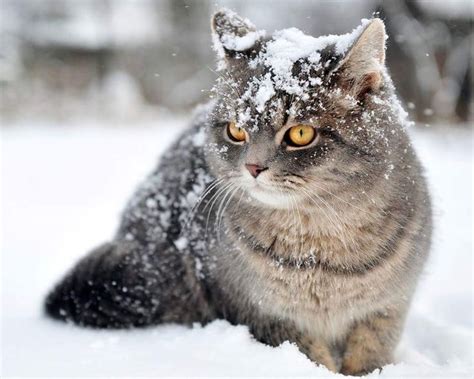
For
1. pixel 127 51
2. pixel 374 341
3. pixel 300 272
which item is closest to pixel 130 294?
pixel 300 272

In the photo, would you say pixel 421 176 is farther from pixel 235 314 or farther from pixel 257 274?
pixel 235 314

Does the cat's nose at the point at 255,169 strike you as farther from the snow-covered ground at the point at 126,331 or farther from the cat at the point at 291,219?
the snow-covered ground at the point at 126,331

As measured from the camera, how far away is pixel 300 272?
6.96 feet

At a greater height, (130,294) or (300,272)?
(300,272)

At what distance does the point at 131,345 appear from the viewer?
7.33 feet

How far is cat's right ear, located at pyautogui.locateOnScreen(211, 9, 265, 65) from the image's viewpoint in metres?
2.19

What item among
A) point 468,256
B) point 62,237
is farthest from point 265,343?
point 62,237

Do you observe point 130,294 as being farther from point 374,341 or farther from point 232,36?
point 232,36

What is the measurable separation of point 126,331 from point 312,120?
123cm

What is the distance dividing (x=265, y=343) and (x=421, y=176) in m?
0.92

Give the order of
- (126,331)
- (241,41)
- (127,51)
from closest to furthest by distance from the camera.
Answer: (241,41) < (126,331) < (127,51)

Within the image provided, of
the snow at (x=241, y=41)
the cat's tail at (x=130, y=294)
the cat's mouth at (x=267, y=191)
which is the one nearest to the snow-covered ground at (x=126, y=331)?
the cat's tail at (x=130, y=294)

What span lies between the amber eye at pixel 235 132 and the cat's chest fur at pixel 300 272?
1.03 ft

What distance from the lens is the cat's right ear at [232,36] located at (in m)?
2.19
